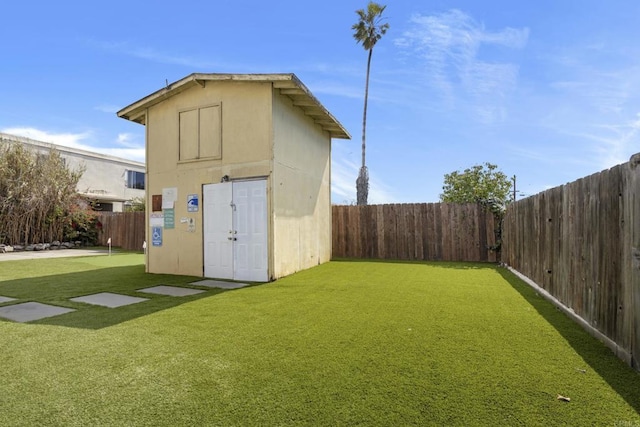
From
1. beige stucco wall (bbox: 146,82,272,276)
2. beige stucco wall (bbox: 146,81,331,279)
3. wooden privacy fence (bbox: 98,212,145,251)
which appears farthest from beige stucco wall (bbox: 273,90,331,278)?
wooden privacy fence (bbox: 98,212,145,251)

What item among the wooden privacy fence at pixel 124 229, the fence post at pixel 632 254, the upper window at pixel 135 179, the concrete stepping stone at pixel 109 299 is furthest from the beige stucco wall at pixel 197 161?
the upper window at pixel 135 179

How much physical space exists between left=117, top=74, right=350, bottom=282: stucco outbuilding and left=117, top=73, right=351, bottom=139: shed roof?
0.08 ft

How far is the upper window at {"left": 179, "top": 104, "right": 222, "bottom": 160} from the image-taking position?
26.6ft

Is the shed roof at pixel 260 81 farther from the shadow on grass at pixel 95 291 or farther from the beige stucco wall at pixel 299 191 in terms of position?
the shadow on grass at pixel 95 291

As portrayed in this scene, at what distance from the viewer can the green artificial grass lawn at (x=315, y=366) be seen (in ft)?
6.99

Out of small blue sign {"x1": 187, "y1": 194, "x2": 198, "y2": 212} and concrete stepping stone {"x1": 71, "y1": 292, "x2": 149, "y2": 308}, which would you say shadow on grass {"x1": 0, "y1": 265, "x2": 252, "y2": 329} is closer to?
concrete stepping stone {"x1": 71, "y1": 292, "x2": 149, "y2": 308}

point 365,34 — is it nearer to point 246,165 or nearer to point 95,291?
point 246,165

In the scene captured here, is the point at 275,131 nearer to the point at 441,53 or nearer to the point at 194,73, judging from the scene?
the point at 194,73

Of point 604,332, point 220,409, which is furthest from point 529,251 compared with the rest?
point 220,409

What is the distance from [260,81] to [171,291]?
4.85 metres

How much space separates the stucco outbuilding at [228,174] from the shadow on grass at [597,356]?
17.0 feet

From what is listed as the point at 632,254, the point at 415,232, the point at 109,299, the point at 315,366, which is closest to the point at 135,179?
the point at 415,232

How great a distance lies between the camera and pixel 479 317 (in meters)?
4.30

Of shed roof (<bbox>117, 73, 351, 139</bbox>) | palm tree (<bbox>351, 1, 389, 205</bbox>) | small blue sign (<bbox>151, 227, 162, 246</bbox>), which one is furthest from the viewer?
palm tree (<bbox>351, 1, 389, 205</bbox>)
